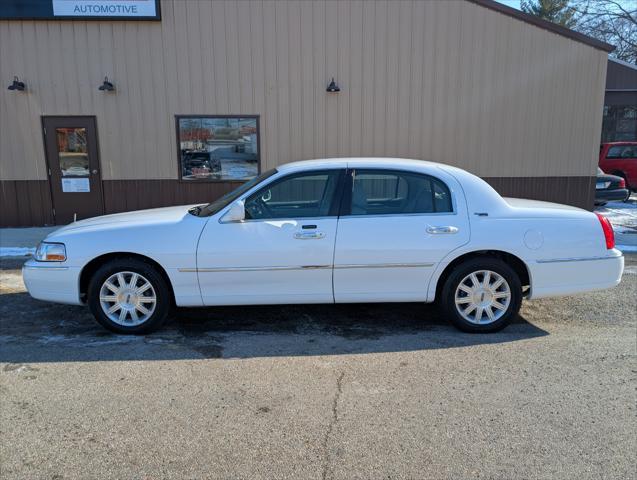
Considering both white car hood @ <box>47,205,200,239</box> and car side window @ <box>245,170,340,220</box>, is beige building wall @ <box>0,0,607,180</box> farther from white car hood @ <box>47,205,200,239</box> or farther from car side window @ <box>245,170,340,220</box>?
car side window @ <box>245,170,340,220</box>

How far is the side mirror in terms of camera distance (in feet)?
14.3

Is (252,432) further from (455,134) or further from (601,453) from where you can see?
(455,134)

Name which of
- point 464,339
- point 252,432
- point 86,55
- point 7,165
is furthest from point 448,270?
point 7,165

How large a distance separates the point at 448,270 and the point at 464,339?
618 millimetres

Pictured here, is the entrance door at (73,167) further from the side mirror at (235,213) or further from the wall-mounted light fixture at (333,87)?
the side mirror at (235,213)

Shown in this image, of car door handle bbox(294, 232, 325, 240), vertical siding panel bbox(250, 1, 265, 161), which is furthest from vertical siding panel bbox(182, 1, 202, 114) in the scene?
car door handle bbox(294, 232, 325, 240)

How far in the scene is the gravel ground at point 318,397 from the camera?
2713mm

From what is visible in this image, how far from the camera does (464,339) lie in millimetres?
4422

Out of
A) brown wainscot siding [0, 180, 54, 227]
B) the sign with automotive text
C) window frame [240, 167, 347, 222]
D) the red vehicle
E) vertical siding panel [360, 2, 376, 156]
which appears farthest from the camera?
the red vehicle

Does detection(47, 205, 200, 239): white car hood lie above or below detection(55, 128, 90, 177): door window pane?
below

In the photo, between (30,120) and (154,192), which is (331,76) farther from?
(30,120)

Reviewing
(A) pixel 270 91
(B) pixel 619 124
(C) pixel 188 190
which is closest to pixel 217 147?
(C) pixel 188 190

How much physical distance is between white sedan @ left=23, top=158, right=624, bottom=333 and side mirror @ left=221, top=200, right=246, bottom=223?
10 mm

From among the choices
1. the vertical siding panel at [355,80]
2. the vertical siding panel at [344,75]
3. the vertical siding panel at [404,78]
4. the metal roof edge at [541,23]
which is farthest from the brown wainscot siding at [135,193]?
the metal roof edge at [541,23]
